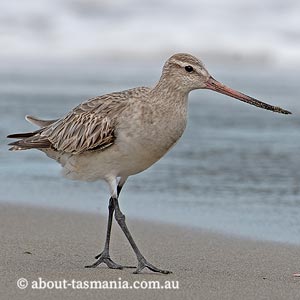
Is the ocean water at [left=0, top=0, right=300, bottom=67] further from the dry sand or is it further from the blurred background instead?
the dry sand

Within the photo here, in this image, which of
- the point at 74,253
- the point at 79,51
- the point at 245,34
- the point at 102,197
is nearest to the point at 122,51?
the point at 79,51

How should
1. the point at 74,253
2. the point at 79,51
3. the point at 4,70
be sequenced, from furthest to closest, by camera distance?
the point at 79,51
the point at 4,70
the point at 74,253

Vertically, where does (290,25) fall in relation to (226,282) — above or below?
above

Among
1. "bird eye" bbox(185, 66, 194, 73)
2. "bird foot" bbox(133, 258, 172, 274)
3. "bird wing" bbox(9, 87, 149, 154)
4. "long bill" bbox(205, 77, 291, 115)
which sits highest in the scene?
"bird eye" bbox(185, 66, 194, 73)

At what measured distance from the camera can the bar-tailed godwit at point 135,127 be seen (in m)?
5.82

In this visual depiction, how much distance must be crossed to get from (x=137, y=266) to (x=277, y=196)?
2894 mm

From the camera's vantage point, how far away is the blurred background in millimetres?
8250

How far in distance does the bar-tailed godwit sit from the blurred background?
156 centimetres

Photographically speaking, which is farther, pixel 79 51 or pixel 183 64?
pixel 79 51

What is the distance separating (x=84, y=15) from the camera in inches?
1168

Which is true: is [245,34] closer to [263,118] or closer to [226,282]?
[263,118]

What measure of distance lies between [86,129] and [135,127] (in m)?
0.49

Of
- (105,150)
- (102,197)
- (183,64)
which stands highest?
(183,64)

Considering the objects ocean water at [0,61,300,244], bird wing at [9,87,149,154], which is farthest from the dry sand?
bird wing at [9,87,149,154]
